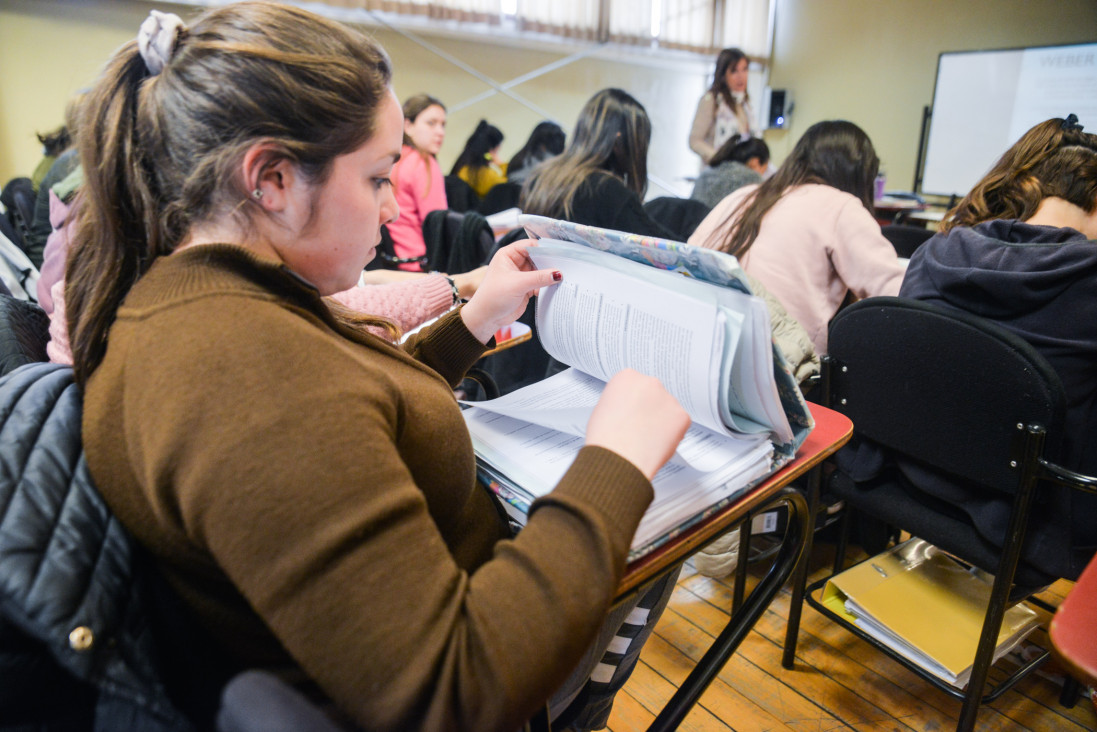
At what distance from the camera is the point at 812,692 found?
1413 mm

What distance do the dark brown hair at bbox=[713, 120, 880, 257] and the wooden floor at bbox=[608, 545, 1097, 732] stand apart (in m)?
1.06

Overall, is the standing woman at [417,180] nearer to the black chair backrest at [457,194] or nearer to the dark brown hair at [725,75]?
the black chair backrest at [457,194]

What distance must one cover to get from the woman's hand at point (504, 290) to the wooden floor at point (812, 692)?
3.06 ft

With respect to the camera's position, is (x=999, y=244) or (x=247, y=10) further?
(x=999, y=244)

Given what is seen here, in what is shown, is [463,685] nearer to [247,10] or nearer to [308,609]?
[308,609]

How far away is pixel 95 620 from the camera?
437 mm

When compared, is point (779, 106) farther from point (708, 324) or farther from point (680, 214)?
point (708, 324)

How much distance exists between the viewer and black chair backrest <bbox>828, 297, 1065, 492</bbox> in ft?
3.28

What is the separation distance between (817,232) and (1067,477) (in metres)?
1.01

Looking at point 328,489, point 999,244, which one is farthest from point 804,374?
point 328,489

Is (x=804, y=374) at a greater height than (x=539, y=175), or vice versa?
(x=539, y=175)

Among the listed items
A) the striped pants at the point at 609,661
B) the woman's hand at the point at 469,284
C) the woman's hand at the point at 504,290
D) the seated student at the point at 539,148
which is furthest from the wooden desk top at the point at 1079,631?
the seated student at the point at 539,148

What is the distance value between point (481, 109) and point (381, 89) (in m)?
4.64

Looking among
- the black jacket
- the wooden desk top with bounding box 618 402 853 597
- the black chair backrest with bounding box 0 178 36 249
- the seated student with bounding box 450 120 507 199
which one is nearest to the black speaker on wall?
the seated student with bounding box 450 120 507 199
